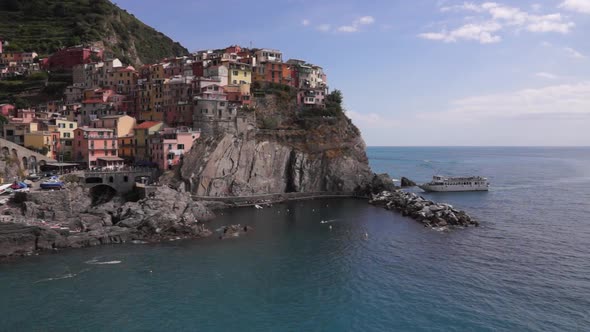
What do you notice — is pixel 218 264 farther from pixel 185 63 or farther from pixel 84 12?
pixel 84 12

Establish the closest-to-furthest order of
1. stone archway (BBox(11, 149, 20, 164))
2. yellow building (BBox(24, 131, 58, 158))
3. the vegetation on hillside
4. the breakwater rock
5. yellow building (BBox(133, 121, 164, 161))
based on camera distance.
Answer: the breakwater rock → stone archway (BBox(11, 149, 20, 164)) → yellow building (BBox(24, 131, 58, 158)) → yellow building (BBox(133, 121, 164, 161)) → the vegetation on hillside

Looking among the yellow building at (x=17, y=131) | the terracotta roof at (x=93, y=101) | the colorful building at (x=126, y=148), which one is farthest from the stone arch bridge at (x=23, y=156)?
the terracotta roof at (x=93, y=101)

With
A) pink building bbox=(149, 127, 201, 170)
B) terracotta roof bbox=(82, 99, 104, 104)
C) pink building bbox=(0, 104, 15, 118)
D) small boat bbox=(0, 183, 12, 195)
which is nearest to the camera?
small boat bbox=(0, 183, 12, 195)

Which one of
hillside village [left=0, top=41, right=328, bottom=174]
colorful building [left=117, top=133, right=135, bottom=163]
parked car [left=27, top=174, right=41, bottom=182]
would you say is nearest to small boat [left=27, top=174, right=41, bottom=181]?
parked car [left=27, top=174, right=41, bottom=182]

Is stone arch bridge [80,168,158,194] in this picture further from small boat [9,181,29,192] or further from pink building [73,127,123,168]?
small boat [9,181,29,192]

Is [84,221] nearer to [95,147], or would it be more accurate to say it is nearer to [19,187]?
[19,187]

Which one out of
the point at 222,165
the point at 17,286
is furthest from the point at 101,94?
the point at 17,286
